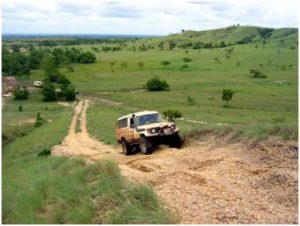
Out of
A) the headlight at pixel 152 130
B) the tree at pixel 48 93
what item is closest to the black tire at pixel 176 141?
the headlight at pixel 152 130

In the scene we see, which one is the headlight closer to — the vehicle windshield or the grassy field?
the vehicle windshield

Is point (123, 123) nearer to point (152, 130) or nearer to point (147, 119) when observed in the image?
point (147, 119)

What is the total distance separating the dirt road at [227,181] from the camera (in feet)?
29.9

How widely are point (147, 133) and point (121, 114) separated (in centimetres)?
3255

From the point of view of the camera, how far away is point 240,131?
17.0 metres

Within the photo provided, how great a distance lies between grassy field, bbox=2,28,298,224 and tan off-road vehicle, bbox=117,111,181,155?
1780 mm

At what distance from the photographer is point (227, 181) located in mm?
11531

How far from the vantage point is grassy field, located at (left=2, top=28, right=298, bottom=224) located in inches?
410

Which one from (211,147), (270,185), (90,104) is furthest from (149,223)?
(90,104)

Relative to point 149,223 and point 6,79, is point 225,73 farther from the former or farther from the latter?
point 149,223

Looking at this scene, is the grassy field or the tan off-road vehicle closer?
the grassy field

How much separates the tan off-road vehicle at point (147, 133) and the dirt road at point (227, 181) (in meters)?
1.32

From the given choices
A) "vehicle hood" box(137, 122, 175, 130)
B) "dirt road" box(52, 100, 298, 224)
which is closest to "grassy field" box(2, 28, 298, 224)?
"dirt road" box(52, 100, 298, 224)

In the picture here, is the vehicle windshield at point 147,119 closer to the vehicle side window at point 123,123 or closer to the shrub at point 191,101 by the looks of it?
the vehicle side window at point 123,123
